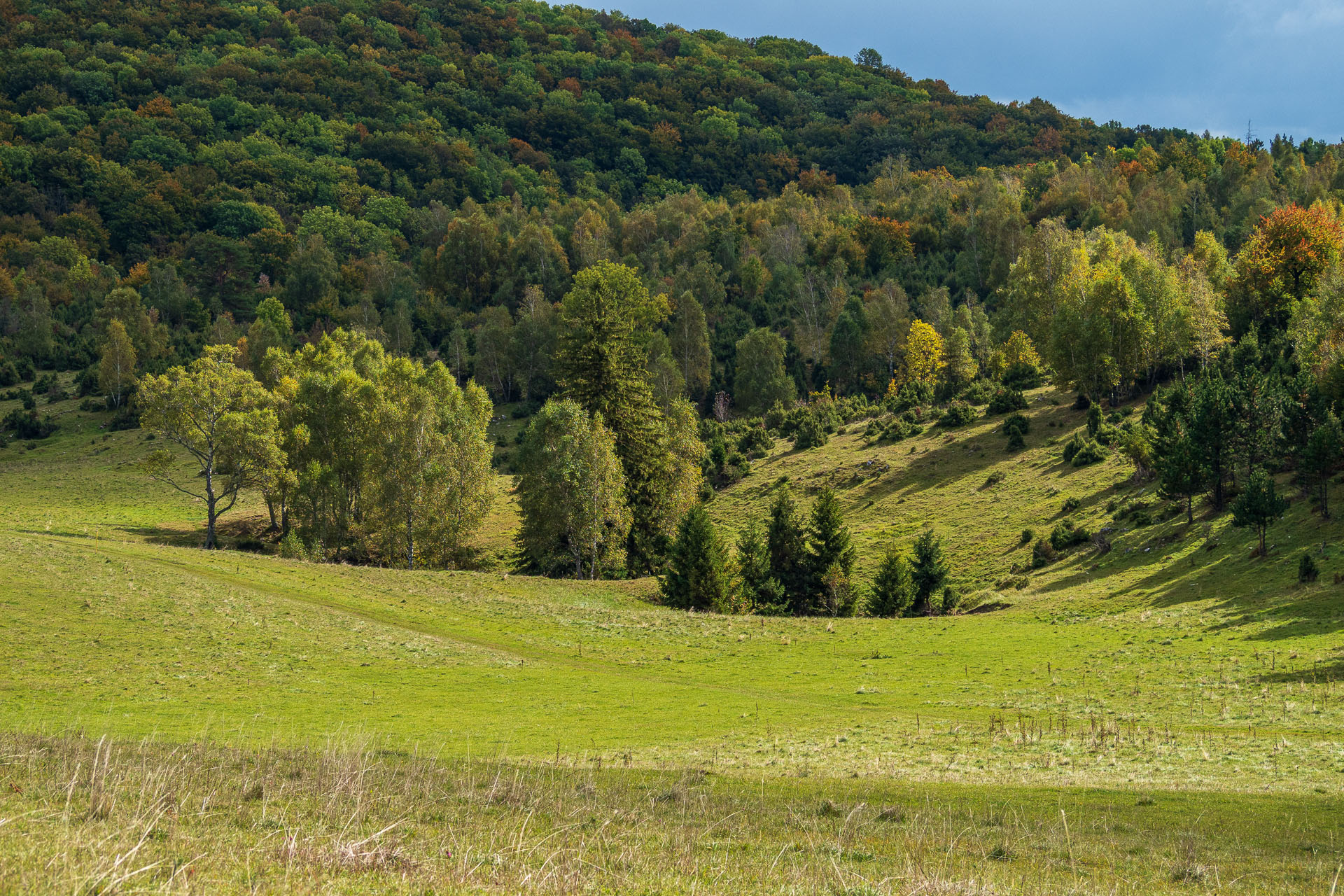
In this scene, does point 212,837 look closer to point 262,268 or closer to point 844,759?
point 844,759

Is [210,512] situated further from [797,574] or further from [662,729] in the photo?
[662,729]

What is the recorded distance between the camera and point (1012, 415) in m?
91.9

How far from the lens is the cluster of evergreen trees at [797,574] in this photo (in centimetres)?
5912

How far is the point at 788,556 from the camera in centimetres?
6309

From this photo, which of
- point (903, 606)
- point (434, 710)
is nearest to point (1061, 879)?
point (434, 710)

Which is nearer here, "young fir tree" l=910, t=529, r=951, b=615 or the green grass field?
the green grass field

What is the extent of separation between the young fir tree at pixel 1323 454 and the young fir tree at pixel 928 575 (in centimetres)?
2149

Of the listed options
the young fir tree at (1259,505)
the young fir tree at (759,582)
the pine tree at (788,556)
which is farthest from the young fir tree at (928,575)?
the young fir tree at (1259,505)

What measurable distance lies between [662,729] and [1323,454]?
144 feet

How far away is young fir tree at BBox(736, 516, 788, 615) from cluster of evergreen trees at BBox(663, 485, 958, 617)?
5 cm

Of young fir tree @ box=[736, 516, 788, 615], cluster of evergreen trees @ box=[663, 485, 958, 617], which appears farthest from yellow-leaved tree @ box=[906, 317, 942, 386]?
young fir tree @ box=[736, 516, 788, 615]

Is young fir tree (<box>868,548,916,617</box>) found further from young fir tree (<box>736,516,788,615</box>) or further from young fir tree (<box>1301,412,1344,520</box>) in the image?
young fir tree (<box>1301,412,1344,520</box>)

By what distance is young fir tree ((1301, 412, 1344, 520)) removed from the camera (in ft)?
166

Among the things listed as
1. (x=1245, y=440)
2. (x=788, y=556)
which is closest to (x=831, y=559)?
(x=788, y=556)
